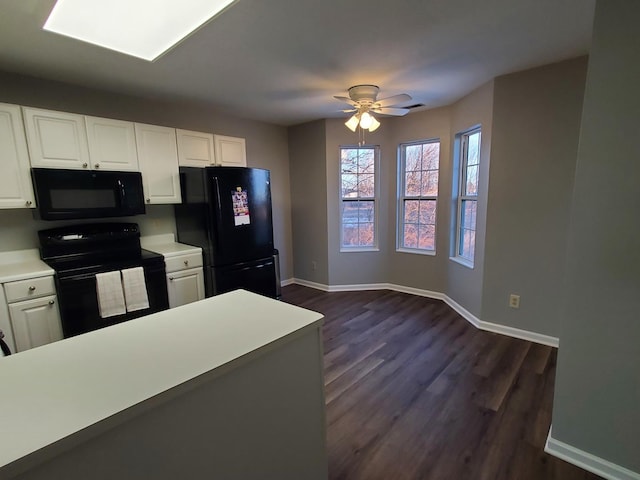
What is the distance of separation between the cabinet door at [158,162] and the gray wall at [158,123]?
1.12ft

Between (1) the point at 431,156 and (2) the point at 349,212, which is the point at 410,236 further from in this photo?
(1) the point at 431,156

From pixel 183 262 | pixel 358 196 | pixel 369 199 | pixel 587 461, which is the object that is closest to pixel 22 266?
pixel 183 262

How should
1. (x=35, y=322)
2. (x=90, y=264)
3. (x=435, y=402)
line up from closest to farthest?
(x=435, y=402)
(x=35, y=322)
(x=90, y=264)

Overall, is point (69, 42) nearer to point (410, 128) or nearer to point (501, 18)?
point (501, 18)

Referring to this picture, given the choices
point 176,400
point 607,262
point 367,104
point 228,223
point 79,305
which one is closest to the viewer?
point 176,400

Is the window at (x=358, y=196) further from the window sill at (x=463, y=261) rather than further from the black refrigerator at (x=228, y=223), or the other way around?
the black refrigerator at (x=228, y=223)

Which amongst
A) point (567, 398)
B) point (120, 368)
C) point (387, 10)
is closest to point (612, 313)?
point (567, 398)

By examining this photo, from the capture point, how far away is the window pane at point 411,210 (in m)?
4.15

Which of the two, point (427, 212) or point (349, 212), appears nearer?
point (427, 212)

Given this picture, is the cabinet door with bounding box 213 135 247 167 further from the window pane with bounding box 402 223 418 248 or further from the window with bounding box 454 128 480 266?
the window with bounding box 454 128 480 266

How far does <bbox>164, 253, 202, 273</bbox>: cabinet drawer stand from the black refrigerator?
0.08 metres

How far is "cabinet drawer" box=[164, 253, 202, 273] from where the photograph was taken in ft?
9.53

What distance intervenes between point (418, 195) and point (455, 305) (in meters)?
1.47

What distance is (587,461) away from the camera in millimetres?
1601
